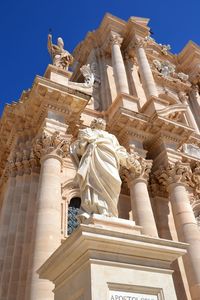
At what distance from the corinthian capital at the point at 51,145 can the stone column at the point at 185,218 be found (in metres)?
4.19

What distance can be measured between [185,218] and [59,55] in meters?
8.64

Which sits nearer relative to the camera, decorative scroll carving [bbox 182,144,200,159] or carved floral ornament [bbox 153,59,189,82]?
decorative scroll carving [bbox 182,144,200,159]

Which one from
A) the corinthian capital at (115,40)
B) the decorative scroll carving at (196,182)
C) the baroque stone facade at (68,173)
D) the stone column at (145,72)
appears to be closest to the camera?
the baroque stone facade at (68,173)

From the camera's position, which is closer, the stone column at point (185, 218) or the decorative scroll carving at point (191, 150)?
the stone column at point (185, 218)

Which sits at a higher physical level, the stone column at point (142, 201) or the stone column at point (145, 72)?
the stone column at point (145, 72)

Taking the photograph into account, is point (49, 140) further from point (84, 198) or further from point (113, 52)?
point (113, 52)

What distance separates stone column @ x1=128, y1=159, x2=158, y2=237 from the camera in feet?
35.1

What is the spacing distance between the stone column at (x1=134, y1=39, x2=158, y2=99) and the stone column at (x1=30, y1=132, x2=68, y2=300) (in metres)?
6.86

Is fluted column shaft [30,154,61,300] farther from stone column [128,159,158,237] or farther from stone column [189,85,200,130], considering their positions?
stone column [189,85,200,130]

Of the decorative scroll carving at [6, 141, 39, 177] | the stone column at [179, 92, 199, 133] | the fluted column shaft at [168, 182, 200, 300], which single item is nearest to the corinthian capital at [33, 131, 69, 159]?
the decorative scroll carving at [6, 141, 39, 177]

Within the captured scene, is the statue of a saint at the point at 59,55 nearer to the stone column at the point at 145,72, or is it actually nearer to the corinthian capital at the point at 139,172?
the stone column at the point at 145,72

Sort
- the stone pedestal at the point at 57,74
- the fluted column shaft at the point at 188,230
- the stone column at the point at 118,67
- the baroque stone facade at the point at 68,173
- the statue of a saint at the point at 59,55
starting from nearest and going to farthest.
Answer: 1. the baroque stone facade at the point at 68,173
2. the fluted column shaft at the point at 188,230
3. the stone pedestal at the point at 57,74
4. the statue of a saint at the point at 59,55
5. the stone column at the point at 118,67

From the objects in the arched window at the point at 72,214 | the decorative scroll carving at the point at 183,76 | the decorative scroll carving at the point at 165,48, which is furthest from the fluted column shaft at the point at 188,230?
the decorative scroll carving at the point at 165,48

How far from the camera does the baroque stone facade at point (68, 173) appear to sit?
917 cm
